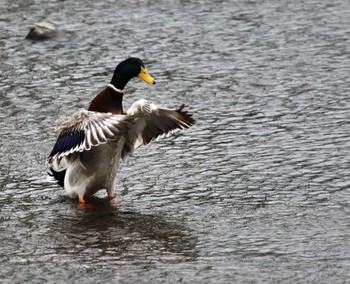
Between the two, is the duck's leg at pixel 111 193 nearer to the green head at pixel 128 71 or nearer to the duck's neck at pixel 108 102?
the duck's neck at pixel 108 102

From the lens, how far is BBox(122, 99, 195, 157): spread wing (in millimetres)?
10562

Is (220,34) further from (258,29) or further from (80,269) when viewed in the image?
(80,269)

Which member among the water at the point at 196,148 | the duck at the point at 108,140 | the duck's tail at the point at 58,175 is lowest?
the water at the point at 196,148

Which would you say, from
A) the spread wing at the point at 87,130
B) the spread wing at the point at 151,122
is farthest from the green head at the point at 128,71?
the spread wing at the point at 87,130

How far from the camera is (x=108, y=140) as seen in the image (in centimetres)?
1015

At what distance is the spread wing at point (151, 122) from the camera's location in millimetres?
10562

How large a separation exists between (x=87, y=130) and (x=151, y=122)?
Answer: 111cm

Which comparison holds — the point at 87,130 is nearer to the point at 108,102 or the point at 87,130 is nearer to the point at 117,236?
the point at 108,102

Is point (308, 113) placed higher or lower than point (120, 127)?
lower

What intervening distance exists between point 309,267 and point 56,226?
9.17 feet

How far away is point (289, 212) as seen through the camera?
1002 centimetres

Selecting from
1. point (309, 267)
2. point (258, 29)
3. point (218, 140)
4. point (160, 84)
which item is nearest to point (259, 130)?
point (218, 140)

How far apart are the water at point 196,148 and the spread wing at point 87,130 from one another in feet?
2.50

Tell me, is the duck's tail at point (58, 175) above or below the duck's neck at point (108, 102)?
below
